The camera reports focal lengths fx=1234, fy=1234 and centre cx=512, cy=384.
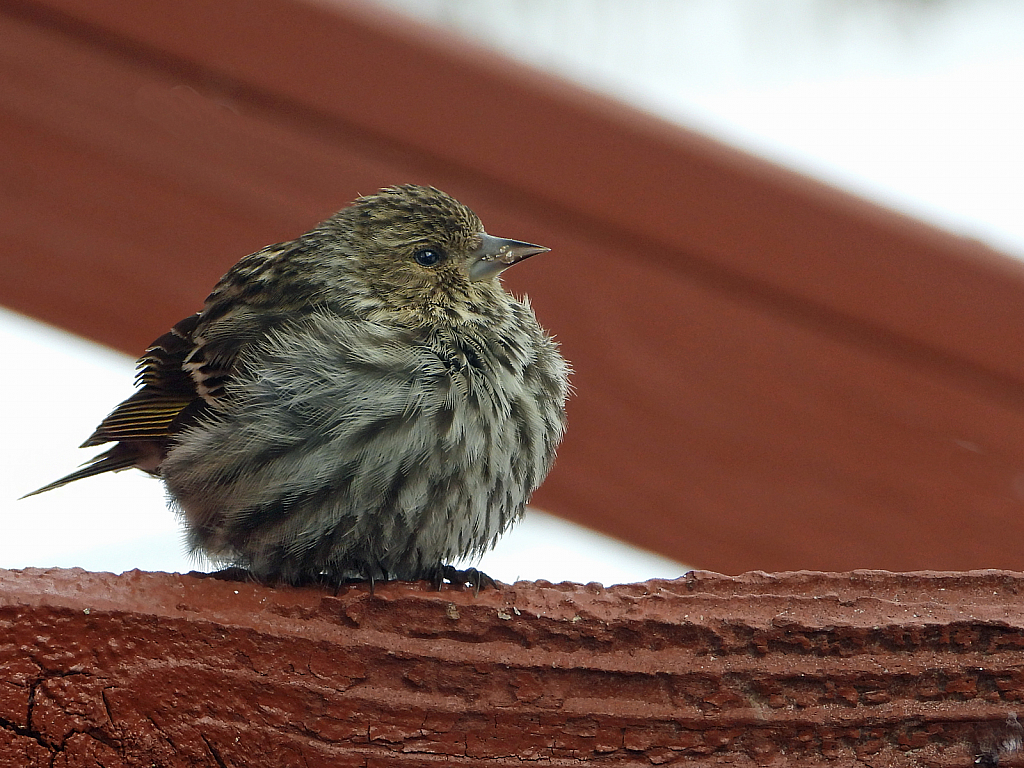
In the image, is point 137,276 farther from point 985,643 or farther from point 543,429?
point 985,643

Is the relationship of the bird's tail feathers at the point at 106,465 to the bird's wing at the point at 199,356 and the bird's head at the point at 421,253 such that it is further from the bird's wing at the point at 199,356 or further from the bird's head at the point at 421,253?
the bird's head at the point at 421,253

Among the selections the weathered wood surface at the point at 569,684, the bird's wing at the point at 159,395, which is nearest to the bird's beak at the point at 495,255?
the bird's wing at the point at 159,395

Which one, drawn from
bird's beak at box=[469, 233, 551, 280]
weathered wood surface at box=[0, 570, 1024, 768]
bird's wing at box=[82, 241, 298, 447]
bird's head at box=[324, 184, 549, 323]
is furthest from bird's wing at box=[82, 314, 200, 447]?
Result: weathered wood surface at box=[0, 570, 1024, 768]

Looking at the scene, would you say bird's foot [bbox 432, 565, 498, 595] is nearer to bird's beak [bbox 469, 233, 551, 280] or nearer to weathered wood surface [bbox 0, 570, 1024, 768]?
weathered wood surface [bbox 0, 570, 1024, 768]

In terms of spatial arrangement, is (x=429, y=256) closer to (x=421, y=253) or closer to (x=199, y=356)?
(x=421, y=253)

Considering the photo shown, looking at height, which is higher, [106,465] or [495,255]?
[495,255]

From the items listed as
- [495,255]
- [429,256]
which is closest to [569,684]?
[495,255]

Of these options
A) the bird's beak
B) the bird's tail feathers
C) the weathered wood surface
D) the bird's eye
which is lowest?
the weathered wood surface
